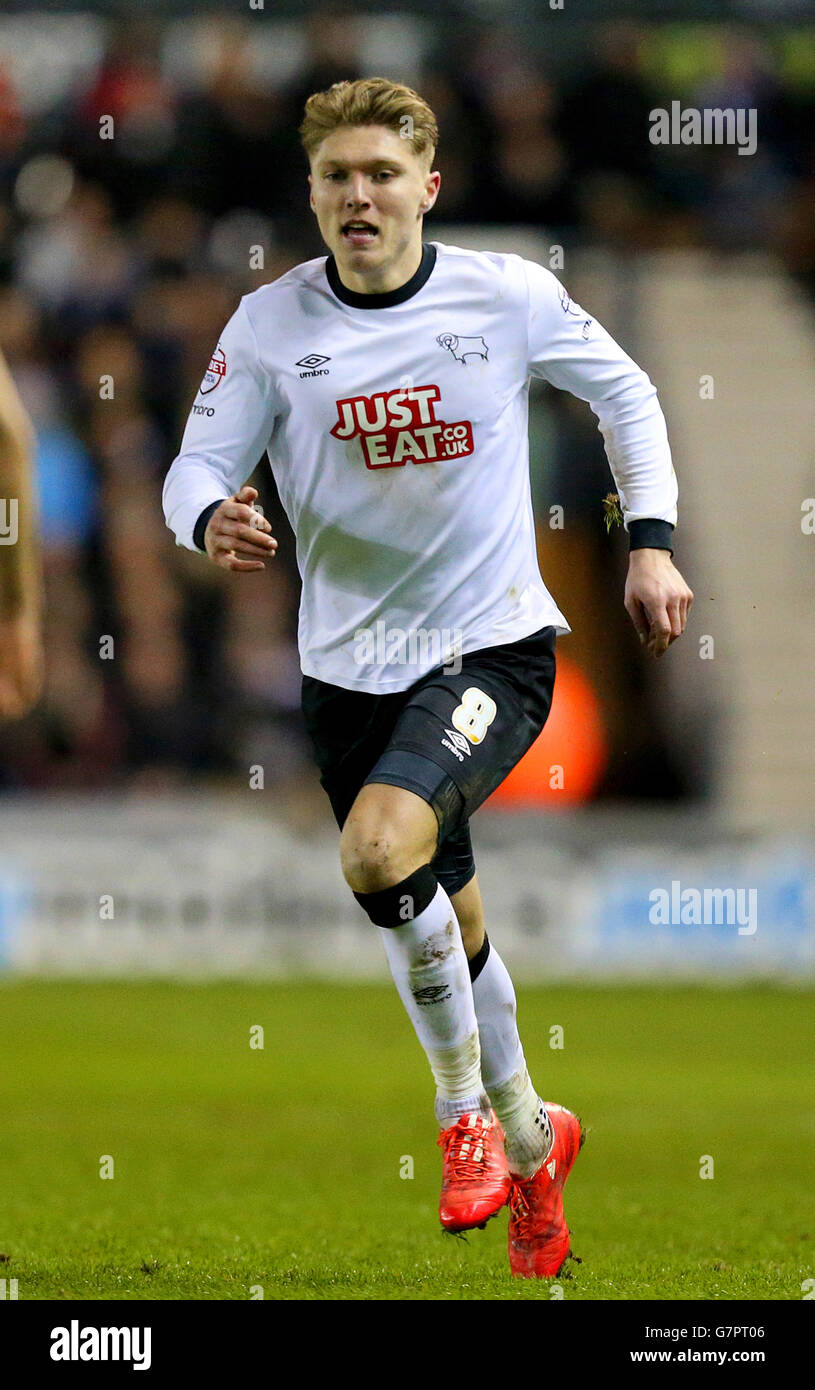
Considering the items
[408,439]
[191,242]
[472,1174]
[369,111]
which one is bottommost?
[472,1174]

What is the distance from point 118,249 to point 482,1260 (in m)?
10.1

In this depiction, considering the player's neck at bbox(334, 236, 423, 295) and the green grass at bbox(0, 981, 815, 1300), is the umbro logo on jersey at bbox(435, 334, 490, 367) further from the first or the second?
the green grass at bbox(0, 981, 815, 1300)

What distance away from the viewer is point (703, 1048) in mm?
11234

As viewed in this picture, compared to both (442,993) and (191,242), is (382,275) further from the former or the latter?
(191,242)

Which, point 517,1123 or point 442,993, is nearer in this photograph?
point 442,993

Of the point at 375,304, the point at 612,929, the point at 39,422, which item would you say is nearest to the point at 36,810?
the point at 39,422

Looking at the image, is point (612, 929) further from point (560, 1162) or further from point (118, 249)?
point (560, 1162)

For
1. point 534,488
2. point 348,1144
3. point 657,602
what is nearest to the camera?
point 657,602

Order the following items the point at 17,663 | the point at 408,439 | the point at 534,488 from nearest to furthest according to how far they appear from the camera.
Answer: the point at 17,663, the point at 408,439, the point at 534,488

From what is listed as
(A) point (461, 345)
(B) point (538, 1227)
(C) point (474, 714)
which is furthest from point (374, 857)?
(A) point (461, 345)

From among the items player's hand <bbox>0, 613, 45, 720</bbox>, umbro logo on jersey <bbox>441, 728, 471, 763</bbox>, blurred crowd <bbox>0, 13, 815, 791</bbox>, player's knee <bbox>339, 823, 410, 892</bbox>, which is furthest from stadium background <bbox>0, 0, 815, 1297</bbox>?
player's knee <bbox>339, 823, 410, 892</bbox>

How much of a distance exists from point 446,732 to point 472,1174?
42.5 inches

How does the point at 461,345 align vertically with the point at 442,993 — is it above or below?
above

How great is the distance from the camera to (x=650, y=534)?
16.9 feet
